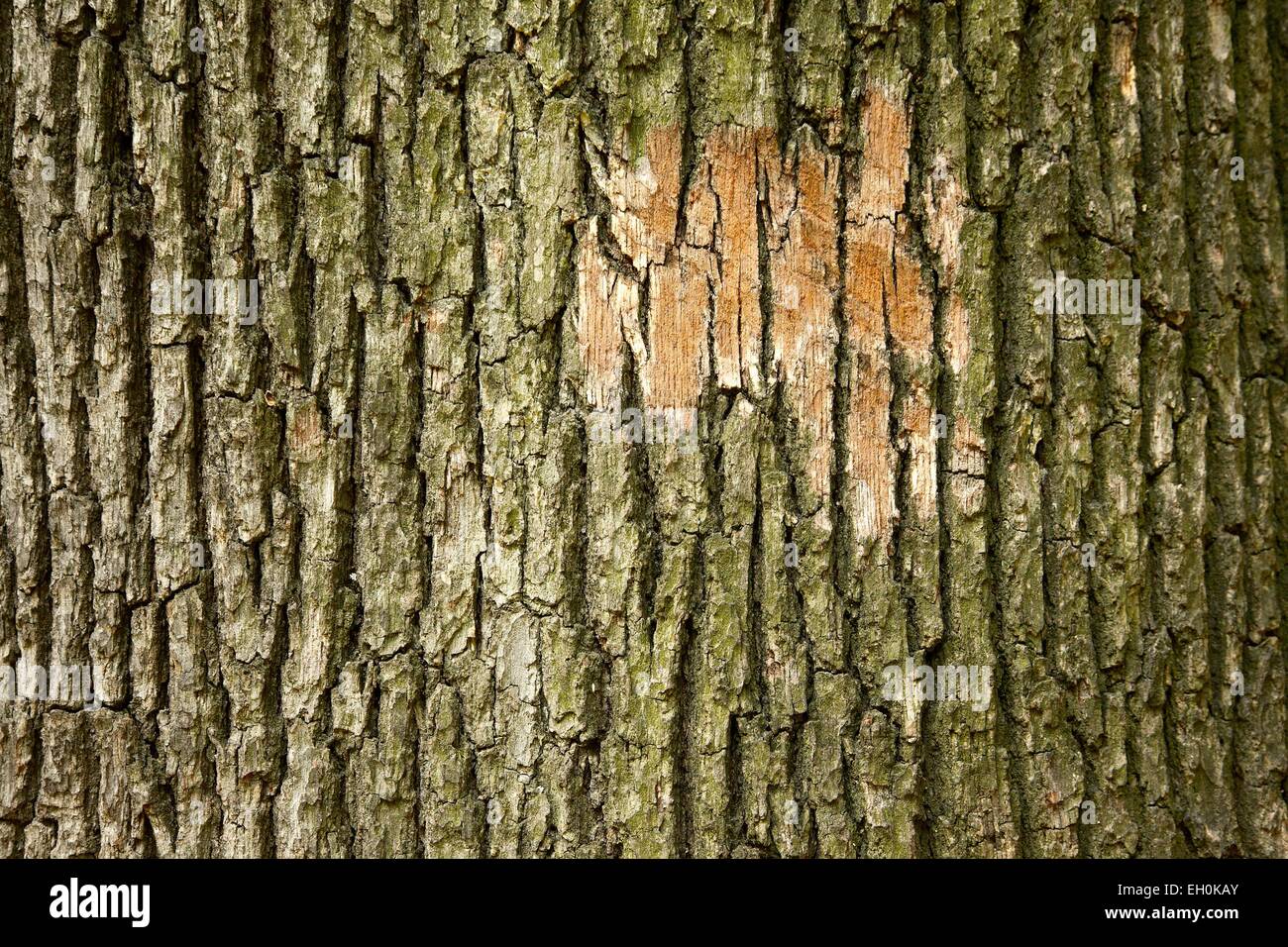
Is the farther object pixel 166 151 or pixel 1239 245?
pixel 1239 245

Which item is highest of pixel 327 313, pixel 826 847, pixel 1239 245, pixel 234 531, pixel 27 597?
pixel 1239 245

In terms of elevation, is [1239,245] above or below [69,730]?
above

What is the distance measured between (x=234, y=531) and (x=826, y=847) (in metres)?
1.23

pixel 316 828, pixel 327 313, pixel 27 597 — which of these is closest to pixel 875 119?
pixel 327 313

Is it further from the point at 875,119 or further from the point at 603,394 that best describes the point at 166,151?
the point at 875,119

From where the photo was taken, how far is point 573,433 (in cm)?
155

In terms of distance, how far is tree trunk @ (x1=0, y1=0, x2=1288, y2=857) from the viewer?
155cm

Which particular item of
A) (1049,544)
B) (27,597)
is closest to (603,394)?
(1049,544)

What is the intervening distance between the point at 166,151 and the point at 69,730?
1.10 meters

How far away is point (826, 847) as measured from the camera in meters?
1.57

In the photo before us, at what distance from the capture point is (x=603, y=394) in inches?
61.1

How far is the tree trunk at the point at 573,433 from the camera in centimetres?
155

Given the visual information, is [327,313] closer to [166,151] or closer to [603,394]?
[166,151]

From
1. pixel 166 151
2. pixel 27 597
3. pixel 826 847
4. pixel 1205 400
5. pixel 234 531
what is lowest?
pixel 826 847
